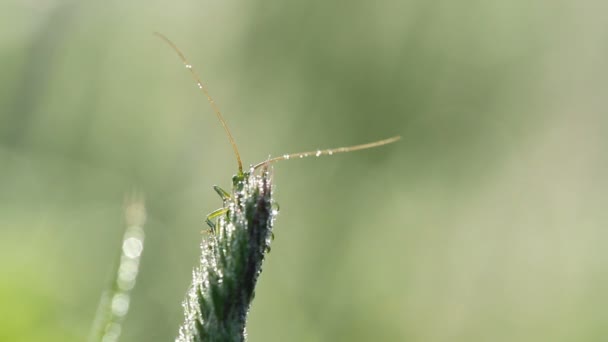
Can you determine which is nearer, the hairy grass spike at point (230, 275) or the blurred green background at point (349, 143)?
the hairy grass spike at point (230, 275)

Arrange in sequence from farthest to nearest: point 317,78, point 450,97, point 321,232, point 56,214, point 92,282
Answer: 1. point 450,97
2. point 317,78
3. point 321,232
4. point 56,214
5. point 92,282

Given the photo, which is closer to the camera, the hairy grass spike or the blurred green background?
the hairy grass spike

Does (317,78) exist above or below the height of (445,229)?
above

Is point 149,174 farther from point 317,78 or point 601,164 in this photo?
point 601,164

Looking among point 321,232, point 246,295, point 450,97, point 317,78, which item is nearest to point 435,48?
point 450,97

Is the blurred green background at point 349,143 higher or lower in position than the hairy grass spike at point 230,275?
higher

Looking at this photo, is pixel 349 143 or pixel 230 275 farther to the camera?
pixel 349 143

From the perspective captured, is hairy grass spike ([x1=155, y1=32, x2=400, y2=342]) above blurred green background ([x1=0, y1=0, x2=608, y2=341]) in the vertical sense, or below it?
below

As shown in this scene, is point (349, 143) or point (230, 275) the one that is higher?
point (349, 143)
